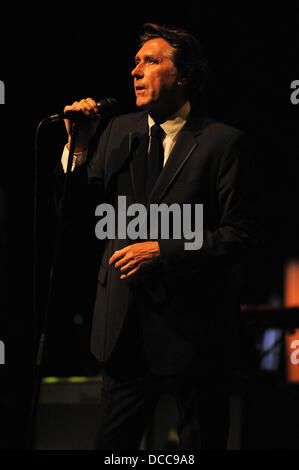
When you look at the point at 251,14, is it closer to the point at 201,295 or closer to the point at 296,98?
the point at 296,98

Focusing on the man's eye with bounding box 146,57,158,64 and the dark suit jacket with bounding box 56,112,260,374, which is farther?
the man's eye with bounding box 146,57,158,64

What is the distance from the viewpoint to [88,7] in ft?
10.5

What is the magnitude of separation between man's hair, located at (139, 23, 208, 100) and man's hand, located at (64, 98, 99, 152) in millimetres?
327

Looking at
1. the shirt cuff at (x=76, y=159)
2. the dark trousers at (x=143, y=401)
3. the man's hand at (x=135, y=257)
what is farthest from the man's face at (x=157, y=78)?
the dark trousers at (x=143, y=401)

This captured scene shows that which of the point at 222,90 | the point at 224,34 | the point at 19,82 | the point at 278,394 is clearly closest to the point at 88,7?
the point at 19,82

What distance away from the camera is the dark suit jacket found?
59.6 inches

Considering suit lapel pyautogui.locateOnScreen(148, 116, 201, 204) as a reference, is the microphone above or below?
above

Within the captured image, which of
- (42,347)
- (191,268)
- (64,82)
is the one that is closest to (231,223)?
(191,268)

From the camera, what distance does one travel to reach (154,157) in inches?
64.1

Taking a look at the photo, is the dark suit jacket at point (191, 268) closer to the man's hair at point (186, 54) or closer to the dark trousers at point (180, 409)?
the dark trousers at point (180, 409)

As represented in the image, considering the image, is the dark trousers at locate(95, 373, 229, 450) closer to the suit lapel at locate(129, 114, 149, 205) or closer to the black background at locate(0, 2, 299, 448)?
the suit lapel at locate(129, 114, 149, 205)

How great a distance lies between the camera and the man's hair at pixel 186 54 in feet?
5.65

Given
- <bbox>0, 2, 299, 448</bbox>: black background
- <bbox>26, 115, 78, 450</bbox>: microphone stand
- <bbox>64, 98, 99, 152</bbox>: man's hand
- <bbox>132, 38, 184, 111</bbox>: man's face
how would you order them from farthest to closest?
1. <bbox>0, 2, 299, 448</bbox>: black background
2. <bbox>132, 38, 184, 111</bbox>: man's face
3. <bbox>64, 98, 99, 152</bbox>: man's hand
4. <bbox>26, 115, 78, 450</bbox>: microphone stand

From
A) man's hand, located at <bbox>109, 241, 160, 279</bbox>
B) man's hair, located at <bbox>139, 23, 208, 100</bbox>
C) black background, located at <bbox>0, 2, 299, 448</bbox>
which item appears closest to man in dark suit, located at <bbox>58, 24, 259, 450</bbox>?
man's hand, located at <bbox>109, 241, 160, 279</bbox>
